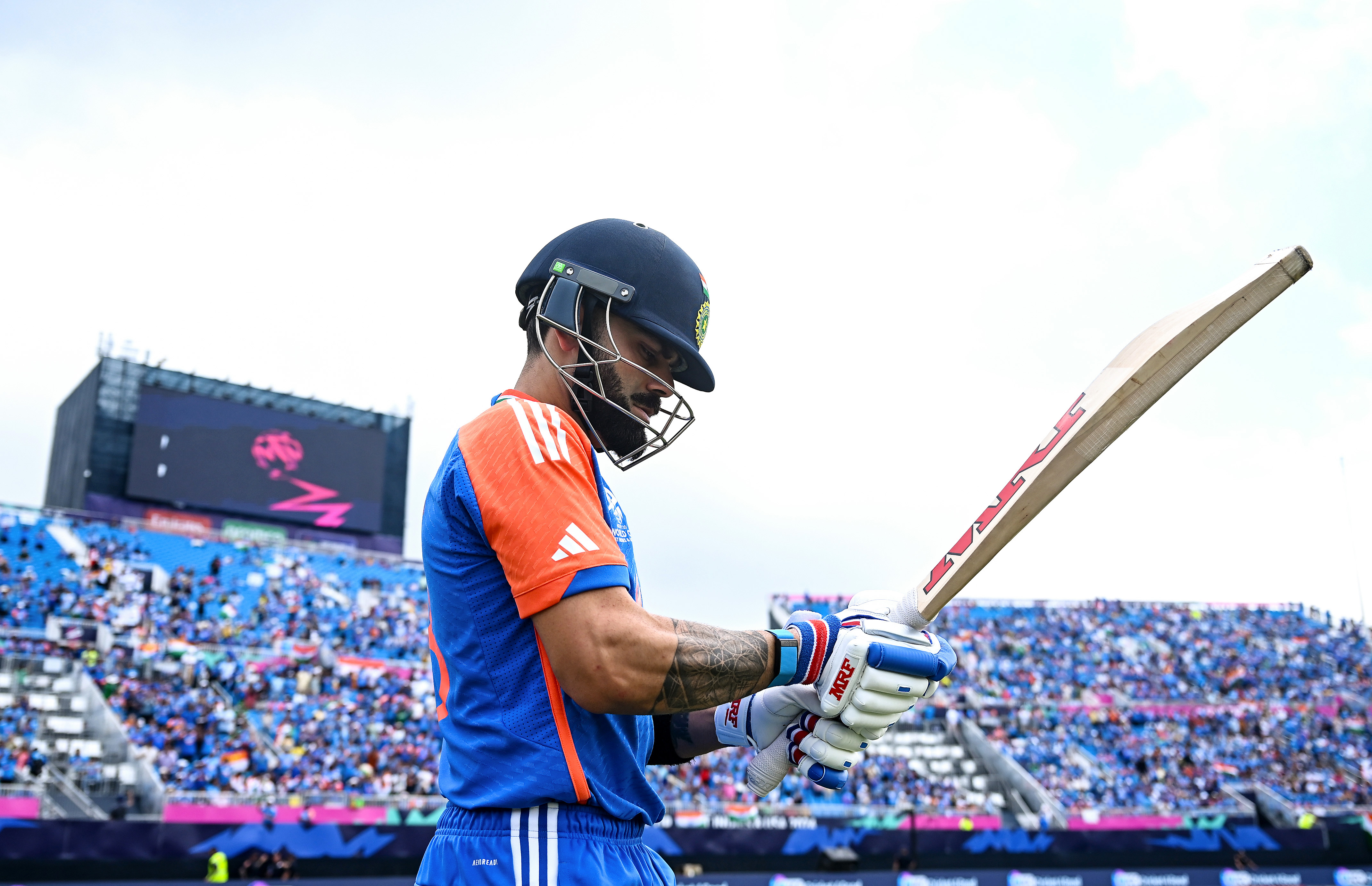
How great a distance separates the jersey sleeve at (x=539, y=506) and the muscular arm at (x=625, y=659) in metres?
0.05

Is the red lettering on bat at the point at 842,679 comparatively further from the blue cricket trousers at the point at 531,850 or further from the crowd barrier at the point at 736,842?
the crowd barrier at the point at 736,842

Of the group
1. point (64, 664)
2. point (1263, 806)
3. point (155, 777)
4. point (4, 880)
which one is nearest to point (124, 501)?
point (64, 664)

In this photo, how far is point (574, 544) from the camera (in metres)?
2.30

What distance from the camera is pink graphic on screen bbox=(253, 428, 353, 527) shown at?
3438 cm

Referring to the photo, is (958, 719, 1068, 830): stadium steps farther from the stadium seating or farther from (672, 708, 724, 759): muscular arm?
(672, 708, 724, 759): muscular arm

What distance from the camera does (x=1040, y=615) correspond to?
3725 centimetres

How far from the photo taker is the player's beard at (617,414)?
2965 mm

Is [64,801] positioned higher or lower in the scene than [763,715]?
lower

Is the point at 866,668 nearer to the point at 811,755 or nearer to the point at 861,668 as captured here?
the point at 861,668

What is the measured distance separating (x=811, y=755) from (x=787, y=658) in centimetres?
50

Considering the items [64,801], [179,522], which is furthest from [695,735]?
[179,522]

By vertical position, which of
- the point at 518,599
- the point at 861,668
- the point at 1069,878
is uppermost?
the point at 518,599

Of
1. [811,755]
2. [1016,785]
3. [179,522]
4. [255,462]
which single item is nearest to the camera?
[811,755]

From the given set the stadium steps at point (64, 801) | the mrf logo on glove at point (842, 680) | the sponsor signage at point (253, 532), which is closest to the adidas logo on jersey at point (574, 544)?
the mrf logo on glove at point (842, 680)
